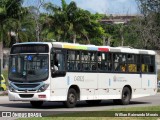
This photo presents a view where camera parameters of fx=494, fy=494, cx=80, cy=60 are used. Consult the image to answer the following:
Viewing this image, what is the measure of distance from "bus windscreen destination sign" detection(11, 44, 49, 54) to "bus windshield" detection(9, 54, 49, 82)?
199 mm

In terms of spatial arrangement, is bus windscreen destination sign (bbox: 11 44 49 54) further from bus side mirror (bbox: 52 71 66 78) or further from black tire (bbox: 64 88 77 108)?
black tire (bbox: 64 88 77 108)

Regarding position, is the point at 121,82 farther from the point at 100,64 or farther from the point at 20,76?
the point at 20,76

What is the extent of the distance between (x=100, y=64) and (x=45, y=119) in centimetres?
884

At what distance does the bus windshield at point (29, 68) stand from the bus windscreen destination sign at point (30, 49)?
199 mm

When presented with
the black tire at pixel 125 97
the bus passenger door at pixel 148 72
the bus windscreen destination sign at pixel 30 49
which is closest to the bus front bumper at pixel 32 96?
the bus windscreen destination sign at pixel 30 49

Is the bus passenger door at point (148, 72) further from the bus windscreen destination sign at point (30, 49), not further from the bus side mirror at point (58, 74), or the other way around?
the bus windscreen destination sign at point (30, 49)

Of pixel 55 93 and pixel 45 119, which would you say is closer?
pixel 45 119

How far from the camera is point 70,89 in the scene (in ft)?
71.3

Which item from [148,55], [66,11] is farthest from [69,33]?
[148,55]

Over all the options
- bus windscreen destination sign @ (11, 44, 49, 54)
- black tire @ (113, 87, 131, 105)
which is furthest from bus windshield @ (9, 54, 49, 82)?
black tire @ (113, 87, 131, 105)

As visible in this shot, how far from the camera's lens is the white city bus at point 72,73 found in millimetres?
20781

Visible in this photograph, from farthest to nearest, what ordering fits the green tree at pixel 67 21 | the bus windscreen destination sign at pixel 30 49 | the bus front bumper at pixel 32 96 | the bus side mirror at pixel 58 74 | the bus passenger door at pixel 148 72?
the green tree at pixel 67 21 → the bus passenger door at pixel 148 72 → the bus windscreen destination sign at pixel 30 49 → the bus side mirror at pixel 58 74 → the bus front bumper at pixel 32 96

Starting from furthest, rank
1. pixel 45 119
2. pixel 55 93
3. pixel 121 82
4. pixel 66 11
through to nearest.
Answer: pixel 66 11 → pixel 121 82 → pixel 55 93 → pixel 45 119

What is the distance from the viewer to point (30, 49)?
21.3 metres
